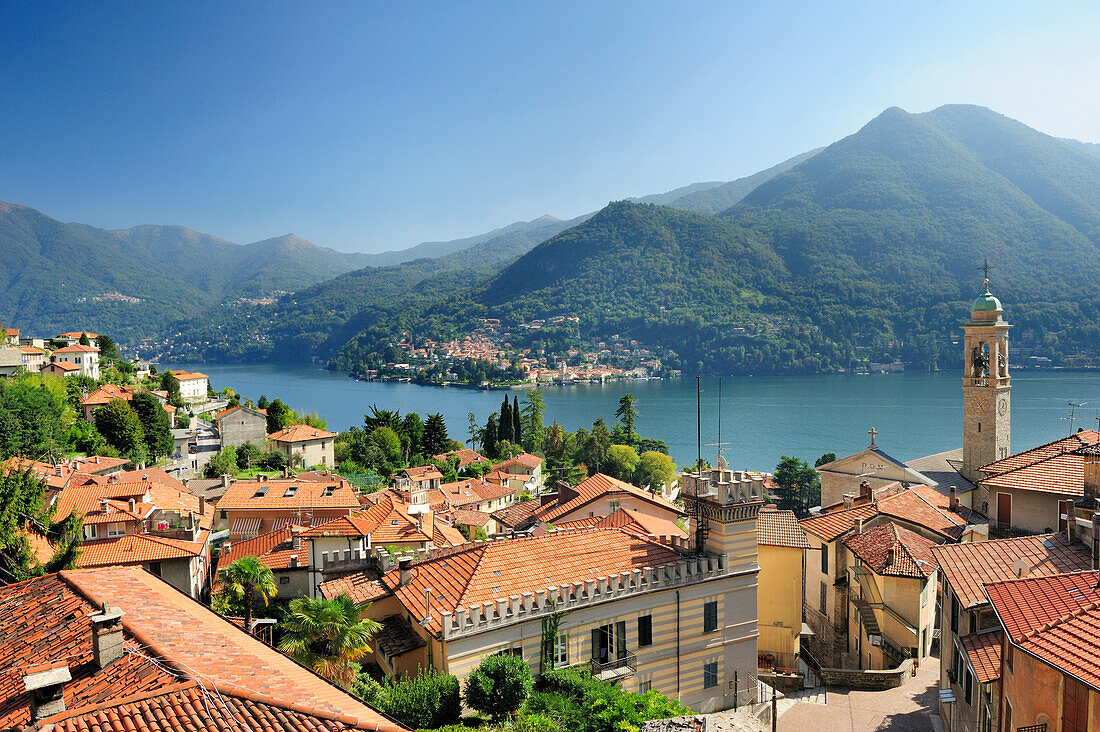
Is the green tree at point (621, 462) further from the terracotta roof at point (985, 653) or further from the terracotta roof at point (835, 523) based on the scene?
the terracotta roof at point (985, 653)

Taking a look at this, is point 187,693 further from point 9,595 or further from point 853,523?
point 853,523

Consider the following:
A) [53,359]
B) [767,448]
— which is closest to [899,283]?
[767,448]

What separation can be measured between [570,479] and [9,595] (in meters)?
46.2

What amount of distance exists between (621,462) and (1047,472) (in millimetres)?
40726

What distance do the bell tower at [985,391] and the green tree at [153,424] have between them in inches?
1767

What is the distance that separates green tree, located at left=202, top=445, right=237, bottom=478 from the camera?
4091 cm

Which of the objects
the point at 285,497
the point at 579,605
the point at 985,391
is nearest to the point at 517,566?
the point at 579,605

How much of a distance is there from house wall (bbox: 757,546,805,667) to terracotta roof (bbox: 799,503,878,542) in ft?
5.05

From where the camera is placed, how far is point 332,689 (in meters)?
8.30

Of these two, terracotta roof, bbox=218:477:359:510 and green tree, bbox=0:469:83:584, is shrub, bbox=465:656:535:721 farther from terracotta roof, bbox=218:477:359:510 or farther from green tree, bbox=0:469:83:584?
terracotta roof, bbox=218:477:359:510

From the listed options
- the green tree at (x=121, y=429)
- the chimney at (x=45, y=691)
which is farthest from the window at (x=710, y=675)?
the green tree at (x=121, y=429)

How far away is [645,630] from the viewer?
14.1m

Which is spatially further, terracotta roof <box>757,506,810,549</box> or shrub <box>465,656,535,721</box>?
terracotta roof <box>757,506,810,549</box>

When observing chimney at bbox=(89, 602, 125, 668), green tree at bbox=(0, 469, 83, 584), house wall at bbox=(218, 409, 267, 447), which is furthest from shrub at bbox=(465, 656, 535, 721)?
house wall at bbox=(218, 409, 267, 447)
